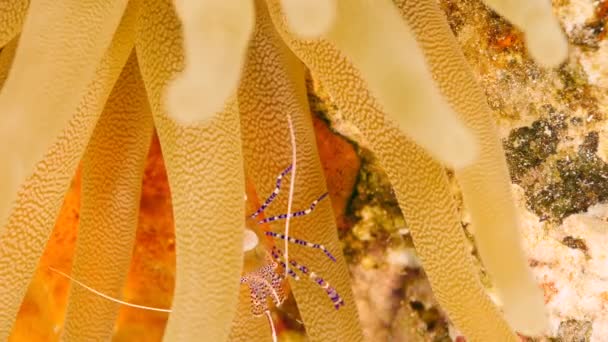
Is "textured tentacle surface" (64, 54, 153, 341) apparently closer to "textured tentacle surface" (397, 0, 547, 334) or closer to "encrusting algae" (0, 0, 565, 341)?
"encrusting algae" (0, 0, 565, 341)

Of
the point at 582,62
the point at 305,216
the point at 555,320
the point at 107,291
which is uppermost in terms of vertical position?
the point at 582,62

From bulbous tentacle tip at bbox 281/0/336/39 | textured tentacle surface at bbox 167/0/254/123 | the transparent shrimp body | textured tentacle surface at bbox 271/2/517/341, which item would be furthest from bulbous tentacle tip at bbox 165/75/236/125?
the transparent shrimp body

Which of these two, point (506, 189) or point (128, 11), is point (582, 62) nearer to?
point (506, 189)

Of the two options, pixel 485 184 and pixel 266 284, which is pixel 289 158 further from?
pixel 266 284

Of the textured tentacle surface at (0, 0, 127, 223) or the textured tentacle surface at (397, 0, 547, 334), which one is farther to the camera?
the textured tentacle surface at (397, 0, 547, 334)

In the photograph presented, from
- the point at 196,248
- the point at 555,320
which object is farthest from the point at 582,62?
the point at 196,248

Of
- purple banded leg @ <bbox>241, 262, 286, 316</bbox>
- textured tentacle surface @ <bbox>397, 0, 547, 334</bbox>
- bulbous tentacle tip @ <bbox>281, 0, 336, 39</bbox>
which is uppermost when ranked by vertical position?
bulbous tentacle tip @ <bbox>281, 0, 336, 39</bbox>

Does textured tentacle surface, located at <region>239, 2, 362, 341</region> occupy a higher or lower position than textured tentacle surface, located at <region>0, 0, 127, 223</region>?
lower
